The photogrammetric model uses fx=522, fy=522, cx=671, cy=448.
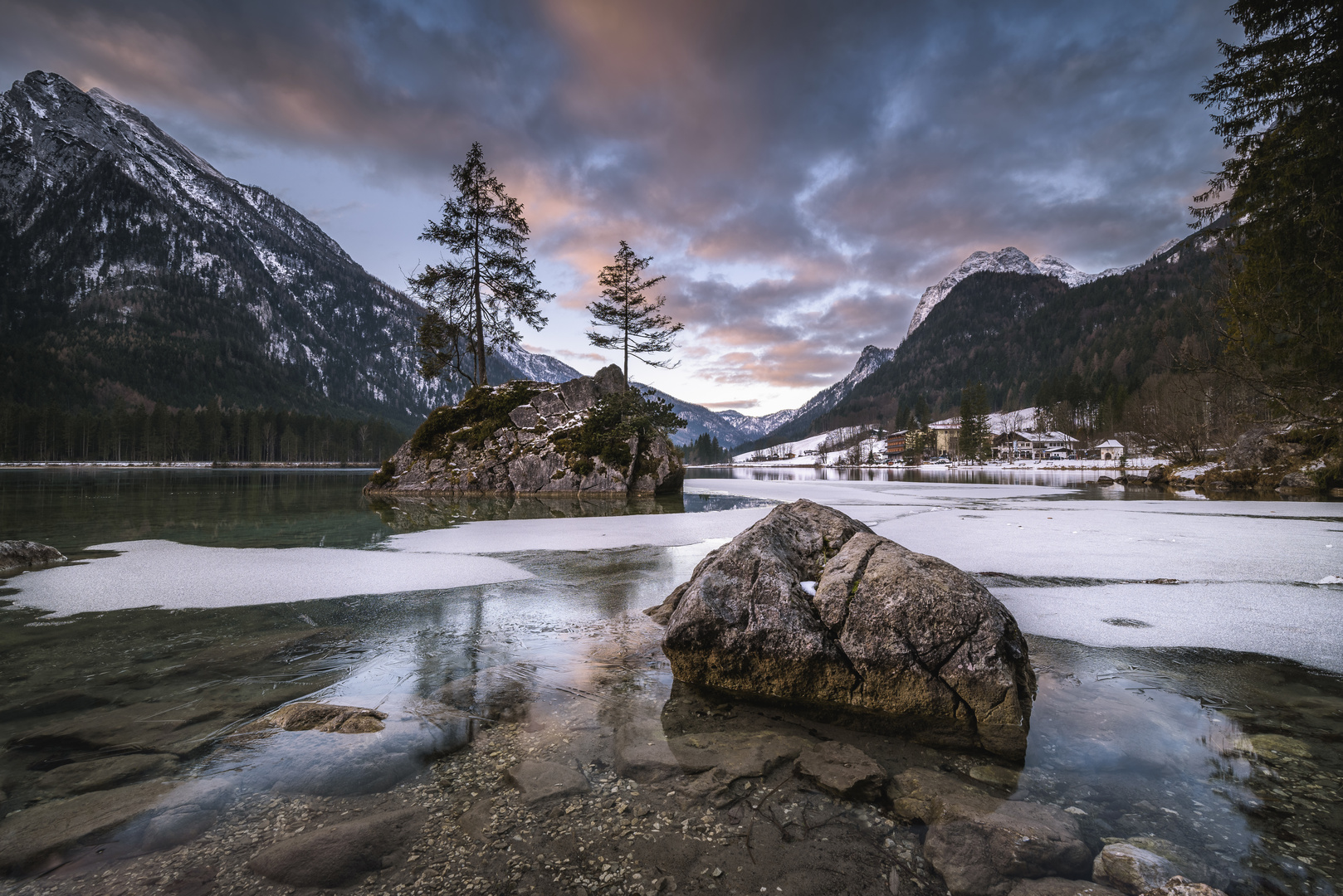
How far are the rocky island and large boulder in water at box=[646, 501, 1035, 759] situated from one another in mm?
18783

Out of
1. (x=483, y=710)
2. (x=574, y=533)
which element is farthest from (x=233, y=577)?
(x=483, y=710)

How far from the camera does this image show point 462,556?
355 inches

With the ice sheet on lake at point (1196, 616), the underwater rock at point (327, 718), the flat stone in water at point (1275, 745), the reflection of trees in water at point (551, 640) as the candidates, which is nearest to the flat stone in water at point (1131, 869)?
the flat stone in water at point (1275, 745)

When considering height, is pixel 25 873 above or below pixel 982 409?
below

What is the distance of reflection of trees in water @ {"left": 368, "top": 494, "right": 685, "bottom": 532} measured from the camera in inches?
572

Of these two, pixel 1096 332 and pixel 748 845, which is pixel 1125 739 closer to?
pixel 748 845

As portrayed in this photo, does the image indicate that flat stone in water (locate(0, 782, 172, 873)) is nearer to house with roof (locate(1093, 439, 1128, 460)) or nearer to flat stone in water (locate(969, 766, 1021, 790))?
flat stone in water (locate(969, 766, 1021, 790))

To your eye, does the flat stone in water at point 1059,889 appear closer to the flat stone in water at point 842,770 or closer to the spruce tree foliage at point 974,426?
the flat stone in water at point 842,770

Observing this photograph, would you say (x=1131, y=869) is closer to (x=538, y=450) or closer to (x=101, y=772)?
(x=101, y=772)

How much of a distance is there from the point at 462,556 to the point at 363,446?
127 m

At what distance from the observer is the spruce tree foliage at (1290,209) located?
9844 mm

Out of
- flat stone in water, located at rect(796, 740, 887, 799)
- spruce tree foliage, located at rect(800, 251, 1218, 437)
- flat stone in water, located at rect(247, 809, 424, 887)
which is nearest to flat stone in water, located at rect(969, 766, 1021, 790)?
flat stone in water, located at rect(796, 740, 887, 799)

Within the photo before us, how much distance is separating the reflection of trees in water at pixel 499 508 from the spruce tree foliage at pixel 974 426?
103 meters

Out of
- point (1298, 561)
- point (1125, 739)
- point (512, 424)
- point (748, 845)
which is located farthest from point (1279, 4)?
point (512, 424)
